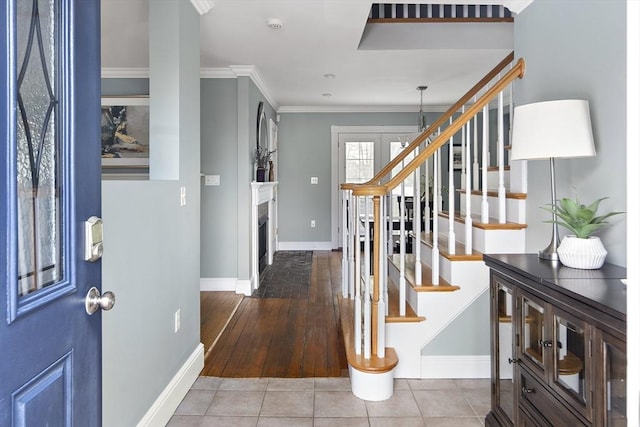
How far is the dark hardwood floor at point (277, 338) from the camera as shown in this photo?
8.86ft

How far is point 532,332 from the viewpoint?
156cm

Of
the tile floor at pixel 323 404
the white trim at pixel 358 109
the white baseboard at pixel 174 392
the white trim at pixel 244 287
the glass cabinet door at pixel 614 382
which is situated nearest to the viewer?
the glass cabinet door at pixel 614 382

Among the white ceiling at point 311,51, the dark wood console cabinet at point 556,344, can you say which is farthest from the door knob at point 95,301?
the white ceiling at point 311,51

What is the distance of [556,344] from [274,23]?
9.32ft

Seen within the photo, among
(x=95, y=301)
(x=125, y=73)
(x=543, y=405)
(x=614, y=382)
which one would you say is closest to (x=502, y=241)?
(x=543, y=405)

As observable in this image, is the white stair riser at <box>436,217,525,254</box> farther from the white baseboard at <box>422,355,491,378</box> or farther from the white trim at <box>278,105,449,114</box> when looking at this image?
the white trim at <box>278,105,449,114</box>

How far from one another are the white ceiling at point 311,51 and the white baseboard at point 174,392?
233 centimetres

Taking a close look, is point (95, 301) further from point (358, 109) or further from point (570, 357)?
point (358, 109)

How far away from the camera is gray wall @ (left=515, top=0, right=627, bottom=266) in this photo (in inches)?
65.9

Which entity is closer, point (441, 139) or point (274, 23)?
point (441, 139)

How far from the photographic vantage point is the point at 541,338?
1.49 meters

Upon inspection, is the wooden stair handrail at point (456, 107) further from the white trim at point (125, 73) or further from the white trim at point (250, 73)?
the white trim at point (125, 73)
